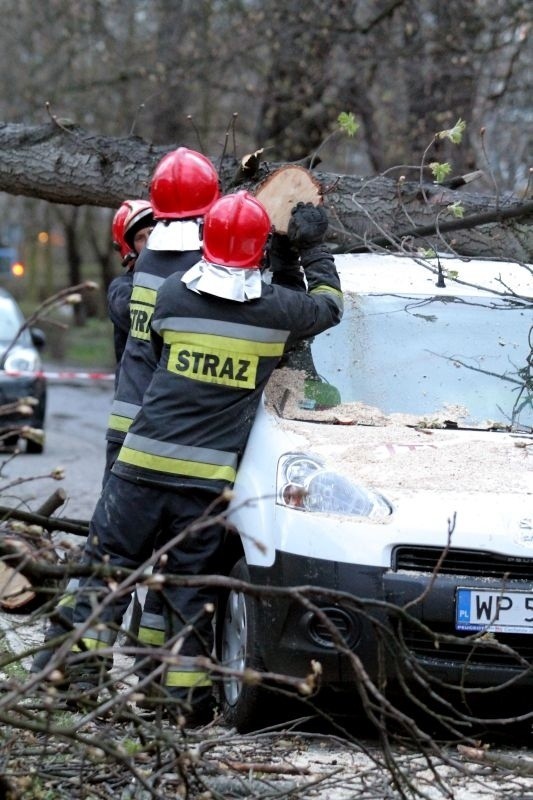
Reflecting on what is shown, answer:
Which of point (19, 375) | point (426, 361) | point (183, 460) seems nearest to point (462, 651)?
point (183, 460)

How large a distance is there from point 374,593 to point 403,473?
1.60 feet

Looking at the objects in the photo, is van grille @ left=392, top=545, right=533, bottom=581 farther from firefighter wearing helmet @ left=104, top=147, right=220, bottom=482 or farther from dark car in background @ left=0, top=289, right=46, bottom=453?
dark car in background @ left=0, top=289, right=46, bottom=453

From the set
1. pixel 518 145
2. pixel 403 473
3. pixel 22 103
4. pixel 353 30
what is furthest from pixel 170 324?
pixel 22 103

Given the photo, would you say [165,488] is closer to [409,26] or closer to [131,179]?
[131,179]

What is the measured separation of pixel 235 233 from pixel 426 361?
1032 mm

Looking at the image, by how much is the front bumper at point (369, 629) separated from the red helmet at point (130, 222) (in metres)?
2.17

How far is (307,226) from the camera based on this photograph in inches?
215

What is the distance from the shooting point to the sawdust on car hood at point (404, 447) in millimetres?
4727

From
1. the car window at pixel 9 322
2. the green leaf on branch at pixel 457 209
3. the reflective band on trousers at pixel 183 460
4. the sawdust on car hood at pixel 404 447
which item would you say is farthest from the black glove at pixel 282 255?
the car window at pixel 9 322

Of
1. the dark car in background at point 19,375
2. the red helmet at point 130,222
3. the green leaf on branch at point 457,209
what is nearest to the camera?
the red helmet at point 130,222

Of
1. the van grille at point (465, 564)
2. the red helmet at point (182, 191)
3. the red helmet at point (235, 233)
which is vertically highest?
the red helmet at point (182, 191)

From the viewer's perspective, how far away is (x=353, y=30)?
51.8 feet

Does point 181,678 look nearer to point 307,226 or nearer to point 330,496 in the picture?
point 330,496

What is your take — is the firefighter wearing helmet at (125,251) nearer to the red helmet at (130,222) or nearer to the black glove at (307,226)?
the red helmet at (130,222)
